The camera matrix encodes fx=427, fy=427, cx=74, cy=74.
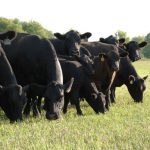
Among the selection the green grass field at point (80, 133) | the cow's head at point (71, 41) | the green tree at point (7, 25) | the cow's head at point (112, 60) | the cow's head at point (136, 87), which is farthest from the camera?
the green tree at point (7, 25)

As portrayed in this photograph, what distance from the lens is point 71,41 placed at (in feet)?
55.0

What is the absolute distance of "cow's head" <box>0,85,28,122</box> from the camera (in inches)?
384

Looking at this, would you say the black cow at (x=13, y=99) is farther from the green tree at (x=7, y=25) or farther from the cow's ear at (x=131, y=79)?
the green tree at (x=7, y=25)

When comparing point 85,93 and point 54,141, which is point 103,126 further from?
point 85,93

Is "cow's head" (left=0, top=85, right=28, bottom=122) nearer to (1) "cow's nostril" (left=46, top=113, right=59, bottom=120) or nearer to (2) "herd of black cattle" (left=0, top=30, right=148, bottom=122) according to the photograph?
(2) "herd of black cattle" (left=0, top=30, right=148, bottom=122)

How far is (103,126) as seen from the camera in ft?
29.2

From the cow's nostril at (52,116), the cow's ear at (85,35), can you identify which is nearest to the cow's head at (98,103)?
the cow's nostril at (52,116)

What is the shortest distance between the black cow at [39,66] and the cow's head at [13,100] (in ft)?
2.10

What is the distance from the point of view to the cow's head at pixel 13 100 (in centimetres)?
977

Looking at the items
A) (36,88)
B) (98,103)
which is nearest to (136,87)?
(98,103)

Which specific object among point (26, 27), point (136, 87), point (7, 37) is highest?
point (7, 37)

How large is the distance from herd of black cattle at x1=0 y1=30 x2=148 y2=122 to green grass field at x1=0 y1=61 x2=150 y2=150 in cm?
58

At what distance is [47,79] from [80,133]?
11.6ft

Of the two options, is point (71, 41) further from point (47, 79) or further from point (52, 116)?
point (52, 116)
